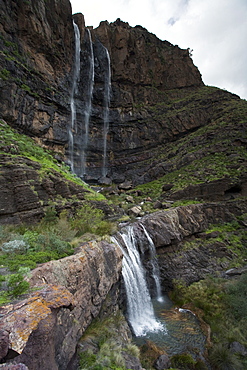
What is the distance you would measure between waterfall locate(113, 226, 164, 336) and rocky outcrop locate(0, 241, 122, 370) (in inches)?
91.0

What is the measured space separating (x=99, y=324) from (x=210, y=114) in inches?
1734

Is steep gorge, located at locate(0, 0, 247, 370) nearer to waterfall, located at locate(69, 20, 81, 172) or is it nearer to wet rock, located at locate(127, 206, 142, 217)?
waterfall, located at locate(69, 20, 81, 172)

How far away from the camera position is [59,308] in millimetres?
4105

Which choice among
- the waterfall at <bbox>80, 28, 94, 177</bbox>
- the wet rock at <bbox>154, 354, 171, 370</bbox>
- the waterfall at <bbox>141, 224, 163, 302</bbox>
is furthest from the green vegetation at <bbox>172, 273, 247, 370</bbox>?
the waterfall at <bbox>80, 28, 94, 177</bbox>

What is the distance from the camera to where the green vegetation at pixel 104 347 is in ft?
18.4

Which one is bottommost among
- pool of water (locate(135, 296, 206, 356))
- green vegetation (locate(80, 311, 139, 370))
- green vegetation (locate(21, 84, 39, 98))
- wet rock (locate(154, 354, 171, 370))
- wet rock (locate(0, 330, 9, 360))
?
pool of water (locate(135, 296, 206, 356))

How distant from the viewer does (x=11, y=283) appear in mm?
4184

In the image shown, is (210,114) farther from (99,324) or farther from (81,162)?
(99,324)

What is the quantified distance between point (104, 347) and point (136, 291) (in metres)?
6.30

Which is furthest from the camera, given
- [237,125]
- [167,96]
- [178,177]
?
[167,96]

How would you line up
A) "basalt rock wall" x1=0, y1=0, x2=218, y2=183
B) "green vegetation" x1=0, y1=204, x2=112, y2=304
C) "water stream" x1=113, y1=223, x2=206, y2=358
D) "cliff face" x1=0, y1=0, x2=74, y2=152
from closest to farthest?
"green vegetation" x1=0, y1=204, x2=112, y2=304, "water stream" x1=113, y1=223, x2=206, y2=358, "cliff face" x1=0, y1=0, x2=74, y2=152, "basalt rock wall" x1=0, y1=0, x2=218, y2=183

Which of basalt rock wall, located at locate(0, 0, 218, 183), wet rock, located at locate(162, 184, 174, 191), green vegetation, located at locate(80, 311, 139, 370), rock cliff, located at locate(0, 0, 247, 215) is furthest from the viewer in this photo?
wet rock, located at locate(162, 184, 174, 191)

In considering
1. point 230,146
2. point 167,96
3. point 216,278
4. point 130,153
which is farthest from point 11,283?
point 167,96

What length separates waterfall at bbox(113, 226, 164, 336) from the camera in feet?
36.4
